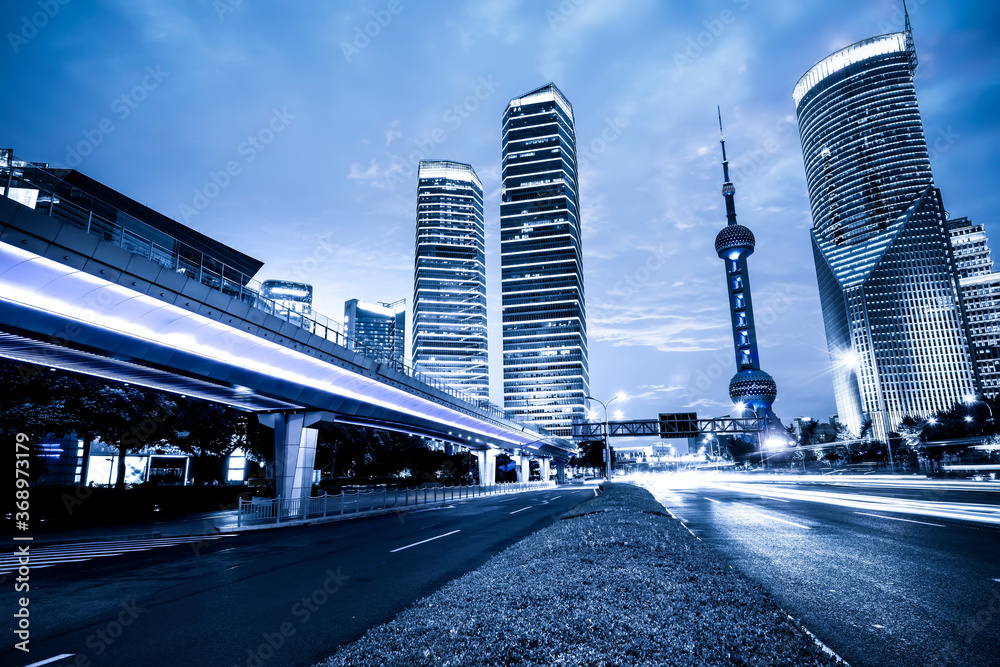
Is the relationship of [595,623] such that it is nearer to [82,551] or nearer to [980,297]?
[82,551]

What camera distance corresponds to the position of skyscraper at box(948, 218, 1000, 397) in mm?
167750

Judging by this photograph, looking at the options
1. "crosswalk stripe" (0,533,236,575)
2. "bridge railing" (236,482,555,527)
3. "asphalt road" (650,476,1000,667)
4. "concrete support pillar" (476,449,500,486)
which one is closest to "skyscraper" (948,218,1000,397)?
"concrete support pillar" (476,449,500,486)

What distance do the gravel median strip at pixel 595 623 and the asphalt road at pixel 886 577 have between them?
113 centimetres

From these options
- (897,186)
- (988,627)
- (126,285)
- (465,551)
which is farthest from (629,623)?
(897,186)

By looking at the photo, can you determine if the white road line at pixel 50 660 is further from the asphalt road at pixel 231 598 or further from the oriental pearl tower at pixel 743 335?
the oriental pearl tower at pixel 743 335

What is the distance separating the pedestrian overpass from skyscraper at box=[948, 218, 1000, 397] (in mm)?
210707

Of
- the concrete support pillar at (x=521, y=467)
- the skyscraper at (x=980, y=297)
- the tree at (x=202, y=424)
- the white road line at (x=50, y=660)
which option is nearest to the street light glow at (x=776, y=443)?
the skyscraper at (x=980, y=297)

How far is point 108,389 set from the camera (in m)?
27.5

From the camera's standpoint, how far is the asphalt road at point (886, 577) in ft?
17.0

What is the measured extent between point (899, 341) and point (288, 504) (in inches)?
8252

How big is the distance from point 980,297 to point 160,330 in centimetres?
23836

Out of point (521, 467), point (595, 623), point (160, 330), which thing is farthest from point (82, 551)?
point (521, 467)

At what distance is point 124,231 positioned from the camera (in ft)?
53.8

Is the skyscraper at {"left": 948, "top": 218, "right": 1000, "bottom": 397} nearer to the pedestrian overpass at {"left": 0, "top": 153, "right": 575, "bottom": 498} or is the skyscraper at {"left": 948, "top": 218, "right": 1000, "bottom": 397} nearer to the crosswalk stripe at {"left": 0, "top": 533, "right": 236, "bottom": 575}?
the pedestrian overpass at {"left": 0, "top": 153, "right": 575, "bottom": 498}
